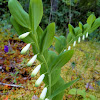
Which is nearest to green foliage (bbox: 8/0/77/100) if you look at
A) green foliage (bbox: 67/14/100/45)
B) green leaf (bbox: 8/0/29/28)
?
green leaf (bbox: 8/0/29/28)

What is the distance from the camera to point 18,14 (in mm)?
548

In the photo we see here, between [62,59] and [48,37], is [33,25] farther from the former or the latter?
[62,59]

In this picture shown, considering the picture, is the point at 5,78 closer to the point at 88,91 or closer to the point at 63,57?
the point at 88,91

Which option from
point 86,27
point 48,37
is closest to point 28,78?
point 86,27

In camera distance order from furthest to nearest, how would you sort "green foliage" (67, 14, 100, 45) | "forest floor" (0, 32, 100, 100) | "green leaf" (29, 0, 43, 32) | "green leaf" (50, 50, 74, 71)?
1. "forest floor" (0, 32, 100, 100)
2. "green foliage" (67, 14, 100, 45)
3. "green leaf" (50, 50, 74, 71)
4. "green leaf" (29, 0, 43, 32)

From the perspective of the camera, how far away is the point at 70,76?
2082mm

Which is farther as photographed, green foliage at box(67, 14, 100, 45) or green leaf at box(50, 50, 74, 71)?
green foliage at box(67, 14, 100, 45)

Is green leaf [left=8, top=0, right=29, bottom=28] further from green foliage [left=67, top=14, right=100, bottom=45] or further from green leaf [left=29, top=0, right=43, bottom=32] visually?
green foliage [left=67, top=14, right=100, bottom=45]

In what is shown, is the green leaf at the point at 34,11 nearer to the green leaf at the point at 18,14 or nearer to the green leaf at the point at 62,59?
the green leaf at the point at 18,14

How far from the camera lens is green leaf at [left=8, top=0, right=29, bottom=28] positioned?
0.54m

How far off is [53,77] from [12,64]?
1700 mm

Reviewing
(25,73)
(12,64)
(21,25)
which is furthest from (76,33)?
(12,64)

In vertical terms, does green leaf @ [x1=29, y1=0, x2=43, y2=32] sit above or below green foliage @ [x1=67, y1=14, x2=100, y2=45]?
above

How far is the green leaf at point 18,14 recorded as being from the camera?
0.54 metres
